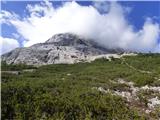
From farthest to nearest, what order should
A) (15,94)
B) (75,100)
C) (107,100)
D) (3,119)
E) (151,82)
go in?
(151,82), (107,100), (75,100), (15,94), (3,119)

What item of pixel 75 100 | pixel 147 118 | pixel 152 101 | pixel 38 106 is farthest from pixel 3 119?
pixel 152 101

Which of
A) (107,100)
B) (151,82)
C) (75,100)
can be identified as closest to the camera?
(75,100)

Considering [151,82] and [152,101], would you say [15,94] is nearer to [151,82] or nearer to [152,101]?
[152,101]

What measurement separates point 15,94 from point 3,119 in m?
4.61

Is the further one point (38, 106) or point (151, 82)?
point (151, 82)

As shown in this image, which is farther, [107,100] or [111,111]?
[107,100]

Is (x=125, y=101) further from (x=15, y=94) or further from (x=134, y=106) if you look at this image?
(x=15, y=94)

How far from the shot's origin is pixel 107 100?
29984 mm

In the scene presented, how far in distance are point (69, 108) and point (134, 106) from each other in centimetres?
767

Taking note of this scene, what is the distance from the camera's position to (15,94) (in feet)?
83.0

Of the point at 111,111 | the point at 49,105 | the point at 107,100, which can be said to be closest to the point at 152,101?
the point at 107,100

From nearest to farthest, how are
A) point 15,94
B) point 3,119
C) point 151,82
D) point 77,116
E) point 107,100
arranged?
point 3,119 → point 77,116 → point 15,94 → point 107,100 → point 151,82

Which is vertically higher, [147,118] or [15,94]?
[15,94]

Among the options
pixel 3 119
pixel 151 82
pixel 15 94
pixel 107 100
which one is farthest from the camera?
pixel 151 82
